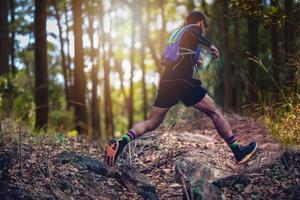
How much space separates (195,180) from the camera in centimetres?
662

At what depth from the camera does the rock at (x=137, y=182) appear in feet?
21.5

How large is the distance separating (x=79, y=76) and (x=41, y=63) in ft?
13.0

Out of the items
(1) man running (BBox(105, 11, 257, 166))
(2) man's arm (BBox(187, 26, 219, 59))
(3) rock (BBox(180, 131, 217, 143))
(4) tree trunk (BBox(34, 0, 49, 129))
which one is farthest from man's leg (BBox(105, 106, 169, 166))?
(4) tree trunk (BBox(34, 0, 49, 129))

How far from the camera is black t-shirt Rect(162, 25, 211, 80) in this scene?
7.27 metres

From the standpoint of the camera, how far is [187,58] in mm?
7324

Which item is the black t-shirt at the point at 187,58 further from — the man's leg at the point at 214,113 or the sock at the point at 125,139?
the sock at the point at 125,139

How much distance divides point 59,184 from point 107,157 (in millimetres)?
936

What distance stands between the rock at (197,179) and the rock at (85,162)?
3.10 feet

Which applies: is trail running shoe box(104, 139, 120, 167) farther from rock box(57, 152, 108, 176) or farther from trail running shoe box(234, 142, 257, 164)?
trail running shoe box(234, 142, 257, 164)

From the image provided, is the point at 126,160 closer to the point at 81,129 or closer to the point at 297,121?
the point at 297,121

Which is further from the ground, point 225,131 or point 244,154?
point 225,131

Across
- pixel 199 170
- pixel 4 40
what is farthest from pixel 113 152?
pixel 4 40

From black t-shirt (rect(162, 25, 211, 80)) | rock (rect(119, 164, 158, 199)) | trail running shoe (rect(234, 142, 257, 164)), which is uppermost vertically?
black t-shirt (rect(162, 25, 211, 80))

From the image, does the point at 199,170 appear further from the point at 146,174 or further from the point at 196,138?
the point at 196,138
